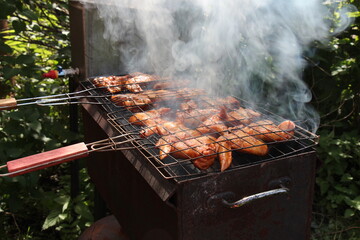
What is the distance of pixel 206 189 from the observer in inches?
75.0

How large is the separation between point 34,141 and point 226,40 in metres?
2.58

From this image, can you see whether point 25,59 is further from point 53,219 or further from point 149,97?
point 53,219

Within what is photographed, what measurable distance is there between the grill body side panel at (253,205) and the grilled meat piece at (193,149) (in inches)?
5.4

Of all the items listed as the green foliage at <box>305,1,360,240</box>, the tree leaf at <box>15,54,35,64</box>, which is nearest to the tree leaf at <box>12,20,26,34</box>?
the tree leaf at <box>15,54,35,64</box>

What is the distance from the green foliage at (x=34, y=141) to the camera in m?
3.53

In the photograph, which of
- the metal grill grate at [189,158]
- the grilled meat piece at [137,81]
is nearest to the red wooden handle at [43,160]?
the metal grill grate at [189,158]

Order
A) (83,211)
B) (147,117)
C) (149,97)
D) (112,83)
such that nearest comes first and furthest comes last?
(147,117), (149,97), (112,83), (83,211)

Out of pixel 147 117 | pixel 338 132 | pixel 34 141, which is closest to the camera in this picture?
pixel 147 117

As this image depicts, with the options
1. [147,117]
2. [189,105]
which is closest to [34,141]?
[147,117]

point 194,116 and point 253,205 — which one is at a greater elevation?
point 194,116

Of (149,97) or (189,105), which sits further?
(149,97)

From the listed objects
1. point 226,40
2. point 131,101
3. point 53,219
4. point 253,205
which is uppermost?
point 226,40

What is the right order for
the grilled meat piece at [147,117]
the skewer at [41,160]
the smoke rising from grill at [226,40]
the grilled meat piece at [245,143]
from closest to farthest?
the skewer at [41,160]
the grilled meat piece at [245,143]
the grilled meat piece at [147,117]
the smoke rising from grill at [226,40]

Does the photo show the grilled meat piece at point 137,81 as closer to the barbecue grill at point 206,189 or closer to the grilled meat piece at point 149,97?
the grilled meat piece at point 149,97
